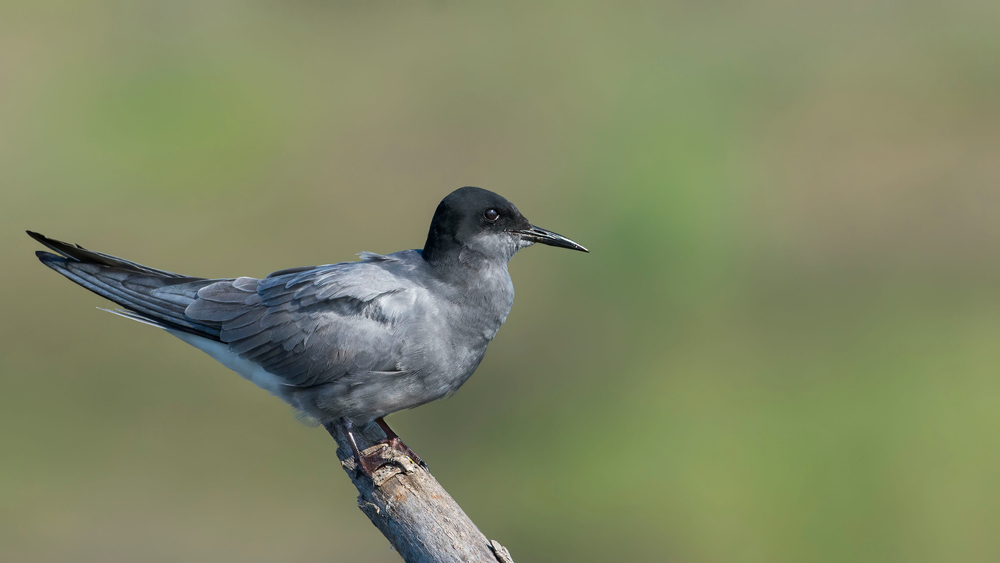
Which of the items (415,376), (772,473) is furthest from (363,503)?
(772,473)

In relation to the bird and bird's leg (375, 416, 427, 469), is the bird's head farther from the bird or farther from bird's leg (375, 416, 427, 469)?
bird's leg (375, 416, 427, 469)

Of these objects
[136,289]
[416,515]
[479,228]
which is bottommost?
[416,515]

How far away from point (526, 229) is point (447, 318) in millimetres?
547

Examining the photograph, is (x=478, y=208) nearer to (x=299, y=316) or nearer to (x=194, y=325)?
(x=299, y=316)

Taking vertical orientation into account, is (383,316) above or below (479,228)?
below

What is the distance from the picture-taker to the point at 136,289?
13.0 feet

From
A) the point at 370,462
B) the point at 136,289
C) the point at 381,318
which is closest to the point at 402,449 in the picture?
the point at 370,462

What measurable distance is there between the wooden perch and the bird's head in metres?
0.95

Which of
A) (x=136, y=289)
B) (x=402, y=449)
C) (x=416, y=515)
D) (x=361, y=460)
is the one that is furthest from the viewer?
(x=136, y=289)

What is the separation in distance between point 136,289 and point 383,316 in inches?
54.0

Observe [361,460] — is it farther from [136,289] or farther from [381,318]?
[136,289]

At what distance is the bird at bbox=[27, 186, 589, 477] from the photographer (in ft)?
11.4

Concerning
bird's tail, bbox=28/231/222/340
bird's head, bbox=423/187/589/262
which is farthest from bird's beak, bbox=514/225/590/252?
bird's tail, bbox=28/231/222/340

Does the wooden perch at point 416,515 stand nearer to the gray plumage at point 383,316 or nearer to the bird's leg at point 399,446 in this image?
the bird's leg at point 399,446
